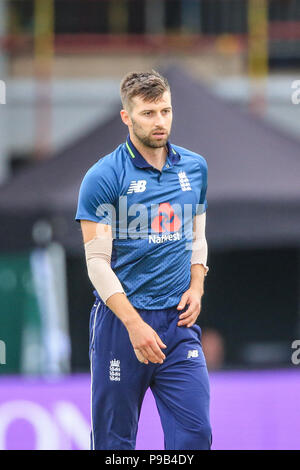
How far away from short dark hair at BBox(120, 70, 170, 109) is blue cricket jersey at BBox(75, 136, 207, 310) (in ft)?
0.76

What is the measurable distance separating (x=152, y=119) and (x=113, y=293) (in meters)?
0.67

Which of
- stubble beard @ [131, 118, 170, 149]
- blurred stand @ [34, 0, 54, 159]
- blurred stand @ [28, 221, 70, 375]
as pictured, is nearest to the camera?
stubble beard @ [131, 118, 170, 149]

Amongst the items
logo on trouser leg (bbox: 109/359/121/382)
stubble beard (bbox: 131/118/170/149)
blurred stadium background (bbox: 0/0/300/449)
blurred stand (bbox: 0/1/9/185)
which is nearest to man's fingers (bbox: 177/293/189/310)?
logo on trouser leg (bbox: 109/359/121/382)

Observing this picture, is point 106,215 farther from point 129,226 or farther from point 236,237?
point 236,237

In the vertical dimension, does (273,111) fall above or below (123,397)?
above

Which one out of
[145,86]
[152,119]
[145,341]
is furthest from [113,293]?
[145,86]

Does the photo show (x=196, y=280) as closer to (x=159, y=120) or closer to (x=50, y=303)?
(x=159, y=120)

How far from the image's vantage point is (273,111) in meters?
12.2

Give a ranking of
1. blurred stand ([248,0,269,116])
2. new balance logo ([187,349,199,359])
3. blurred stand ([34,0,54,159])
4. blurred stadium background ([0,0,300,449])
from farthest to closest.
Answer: blurred stand ([34,0,54,159]), blurred stand ([248,0,269,116]), blurred stadium background ([0,0,300,449]), new balance logo ([187,349,199,359])

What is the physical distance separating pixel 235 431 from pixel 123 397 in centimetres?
256

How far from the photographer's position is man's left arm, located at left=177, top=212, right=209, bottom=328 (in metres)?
4.03

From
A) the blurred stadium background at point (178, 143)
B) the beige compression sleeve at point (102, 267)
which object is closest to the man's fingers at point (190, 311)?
the beige compression sleeve at point (102, 267)

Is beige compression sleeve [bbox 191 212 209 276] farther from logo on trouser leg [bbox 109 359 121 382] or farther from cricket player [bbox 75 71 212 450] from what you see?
logo on trouser leg [bbox 109 359 121 382]
